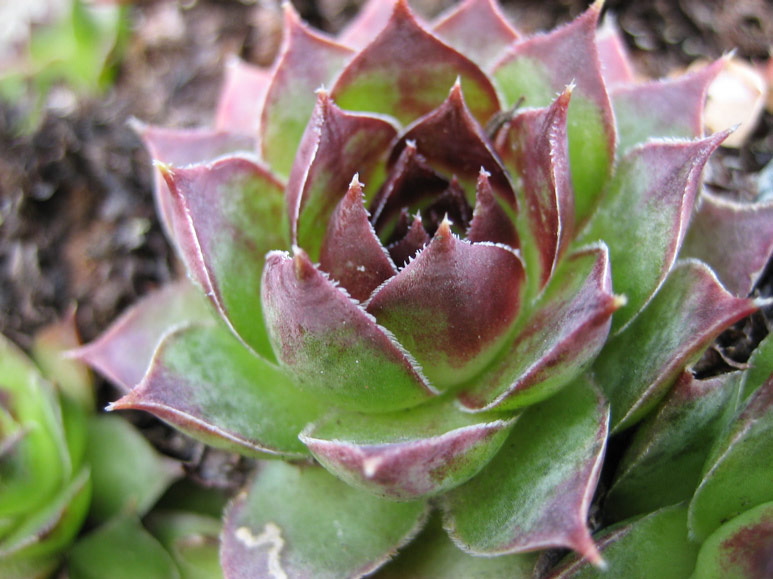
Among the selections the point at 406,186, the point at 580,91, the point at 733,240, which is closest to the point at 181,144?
the point at 406,186

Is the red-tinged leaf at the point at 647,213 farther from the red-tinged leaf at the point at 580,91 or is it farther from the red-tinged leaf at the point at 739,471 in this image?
the red-tinged leaf at the point at 739,471

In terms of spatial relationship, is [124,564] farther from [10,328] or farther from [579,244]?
[579,244]

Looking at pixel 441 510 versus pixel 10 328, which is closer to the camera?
pixel 441 510

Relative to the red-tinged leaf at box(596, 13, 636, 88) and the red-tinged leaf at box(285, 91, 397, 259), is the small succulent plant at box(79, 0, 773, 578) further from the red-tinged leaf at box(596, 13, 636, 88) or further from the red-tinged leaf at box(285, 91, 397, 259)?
the red-tinged leaf at box(596, 13, 636, 88)

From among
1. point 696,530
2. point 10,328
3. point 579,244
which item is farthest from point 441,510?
point 10,328

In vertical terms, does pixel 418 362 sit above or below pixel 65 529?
above

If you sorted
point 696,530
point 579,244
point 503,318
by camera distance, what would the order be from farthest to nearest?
point 579,244
point 503,318
point 696,530

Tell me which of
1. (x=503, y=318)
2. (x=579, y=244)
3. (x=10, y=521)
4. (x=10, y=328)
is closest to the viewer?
(x=503, y=318)
